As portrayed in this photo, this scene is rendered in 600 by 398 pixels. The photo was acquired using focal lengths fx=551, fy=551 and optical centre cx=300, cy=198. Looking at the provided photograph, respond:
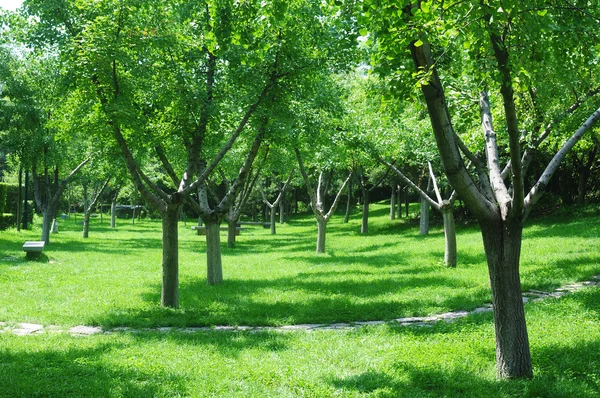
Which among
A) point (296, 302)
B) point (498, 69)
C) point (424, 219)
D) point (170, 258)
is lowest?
point (296, 302)

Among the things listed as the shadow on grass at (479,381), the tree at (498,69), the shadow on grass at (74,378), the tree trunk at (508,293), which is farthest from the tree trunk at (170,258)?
the tree trunk at (508,293)

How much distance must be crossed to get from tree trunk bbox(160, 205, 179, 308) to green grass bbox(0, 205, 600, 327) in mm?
270

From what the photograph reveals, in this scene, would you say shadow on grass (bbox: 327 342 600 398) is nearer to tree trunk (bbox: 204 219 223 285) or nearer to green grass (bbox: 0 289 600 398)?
green grass (bbox: 0 289 600 398)

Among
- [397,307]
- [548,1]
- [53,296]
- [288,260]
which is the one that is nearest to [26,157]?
[288,260]

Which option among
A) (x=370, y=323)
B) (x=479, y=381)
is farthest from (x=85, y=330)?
(x=479, y=381)

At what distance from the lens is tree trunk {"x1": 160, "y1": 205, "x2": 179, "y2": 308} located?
10461mm

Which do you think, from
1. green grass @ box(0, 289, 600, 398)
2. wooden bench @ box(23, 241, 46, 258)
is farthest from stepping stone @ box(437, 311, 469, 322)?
wooden bench @ box(23, 241, 46, 258)

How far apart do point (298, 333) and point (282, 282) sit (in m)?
5.50

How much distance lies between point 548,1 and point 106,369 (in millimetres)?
5916

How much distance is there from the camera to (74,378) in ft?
19.2

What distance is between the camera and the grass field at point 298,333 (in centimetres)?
562

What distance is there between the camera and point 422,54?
17.1ft

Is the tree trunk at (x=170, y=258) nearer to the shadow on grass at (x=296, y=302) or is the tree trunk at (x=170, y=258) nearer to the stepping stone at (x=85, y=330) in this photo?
the shadow on grass at (x=296, y=302)

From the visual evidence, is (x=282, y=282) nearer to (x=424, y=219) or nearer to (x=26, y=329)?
(x=26, y=329)
